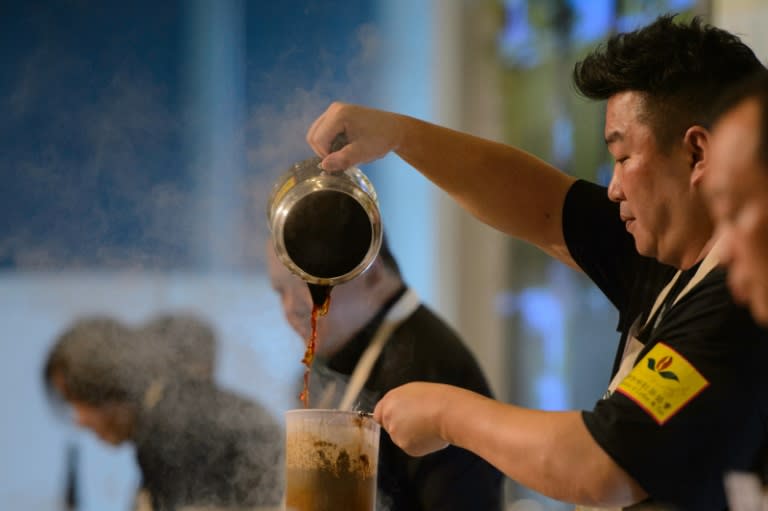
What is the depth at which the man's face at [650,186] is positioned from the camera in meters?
1.38

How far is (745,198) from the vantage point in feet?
3.02

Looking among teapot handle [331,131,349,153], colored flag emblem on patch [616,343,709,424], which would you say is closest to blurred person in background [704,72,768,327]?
colored flag emblem on patch [616,343,709,424]

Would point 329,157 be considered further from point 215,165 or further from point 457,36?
point 457,36

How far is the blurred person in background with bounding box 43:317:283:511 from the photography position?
205 centimetres

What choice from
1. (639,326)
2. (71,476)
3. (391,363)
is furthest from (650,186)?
(71,476)

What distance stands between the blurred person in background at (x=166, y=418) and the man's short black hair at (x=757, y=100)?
1.25 m

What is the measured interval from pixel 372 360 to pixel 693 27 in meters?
0.87

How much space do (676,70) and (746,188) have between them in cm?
53

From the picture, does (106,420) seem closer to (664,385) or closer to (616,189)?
(616,189)

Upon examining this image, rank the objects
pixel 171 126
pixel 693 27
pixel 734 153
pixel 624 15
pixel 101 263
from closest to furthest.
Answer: pixel 734 153 → pixel 693 27 → pixel 101 263 → pixel 171 126 → pixel 624 15

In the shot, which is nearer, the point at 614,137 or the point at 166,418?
the point at 614,137

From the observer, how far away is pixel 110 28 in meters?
2.63

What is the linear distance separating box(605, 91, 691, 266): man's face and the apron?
6 cm

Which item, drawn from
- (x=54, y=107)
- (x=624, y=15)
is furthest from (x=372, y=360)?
(x=624, y=15)
